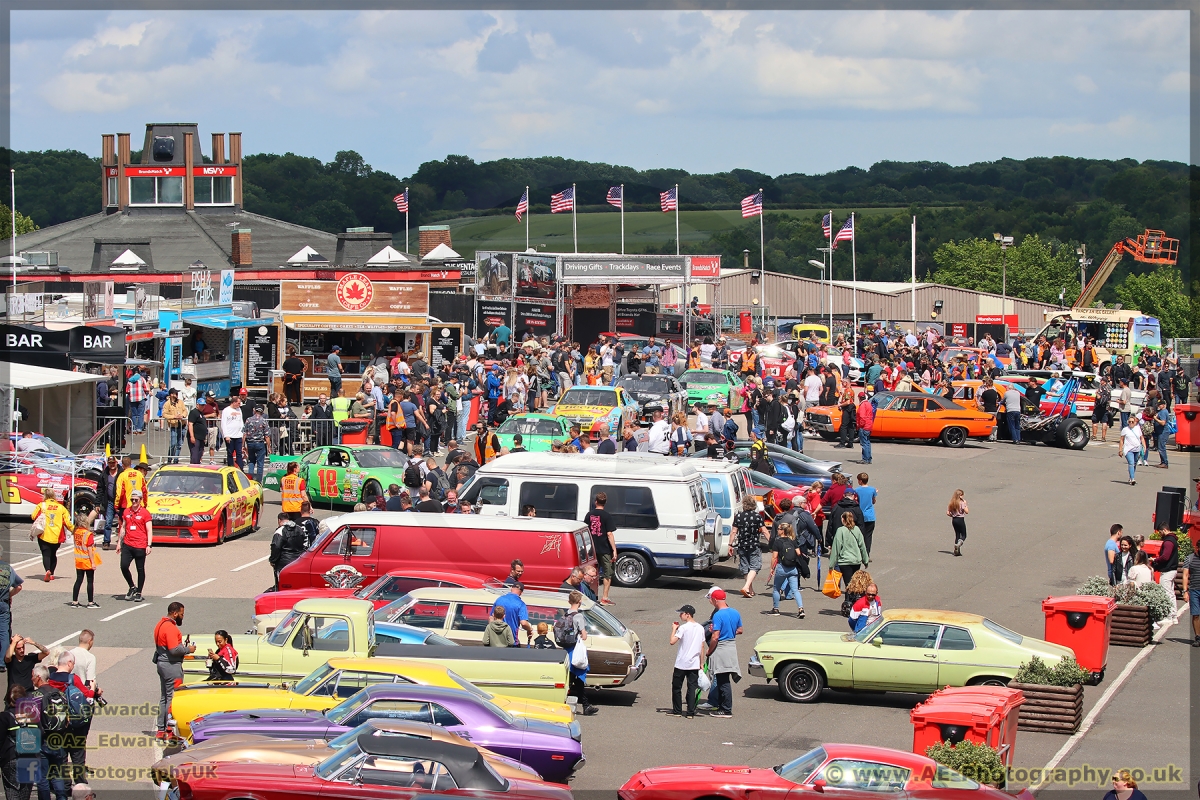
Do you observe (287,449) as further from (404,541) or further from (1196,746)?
(1196,746)

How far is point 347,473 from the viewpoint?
25000 mm

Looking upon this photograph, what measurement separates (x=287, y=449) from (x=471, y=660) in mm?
16189

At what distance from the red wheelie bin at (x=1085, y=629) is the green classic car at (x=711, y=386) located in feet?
71.8

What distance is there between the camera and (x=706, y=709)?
48.8ft

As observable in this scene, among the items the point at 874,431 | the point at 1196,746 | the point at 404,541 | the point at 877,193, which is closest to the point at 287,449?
the point at 404,541

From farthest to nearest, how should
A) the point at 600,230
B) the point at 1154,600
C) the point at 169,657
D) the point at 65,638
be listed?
1. the point at 600,230
2. the point at 1154,600
3. the point at 65,638
4. the point at 169,657

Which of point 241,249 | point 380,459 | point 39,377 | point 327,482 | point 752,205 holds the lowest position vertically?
point 327,482

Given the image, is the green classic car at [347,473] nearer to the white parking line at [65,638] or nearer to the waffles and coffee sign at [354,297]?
the white parking line at [65,638]

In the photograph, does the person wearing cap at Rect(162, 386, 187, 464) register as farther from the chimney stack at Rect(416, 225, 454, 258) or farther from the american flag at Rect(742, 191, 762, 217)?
the chimney stack at Rect(416, 225, 454, 258)

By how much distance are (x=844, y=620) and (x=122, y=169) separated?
73.7 m

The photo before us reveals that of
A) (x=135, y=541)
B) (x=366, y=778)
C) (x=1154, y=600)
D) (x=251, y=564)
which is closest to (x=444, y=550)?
(x=135, y=541)

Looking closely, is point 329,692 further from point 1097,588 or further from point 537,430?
point 537,430

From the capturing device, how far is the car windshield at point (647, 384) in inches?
1460

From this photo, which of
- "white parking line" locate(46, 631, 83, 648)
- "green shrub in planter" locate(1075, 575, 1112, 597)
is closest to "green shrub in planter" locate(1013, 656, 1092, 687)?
"green shrub in planter" locate(1075, 575, 1112, 597)
